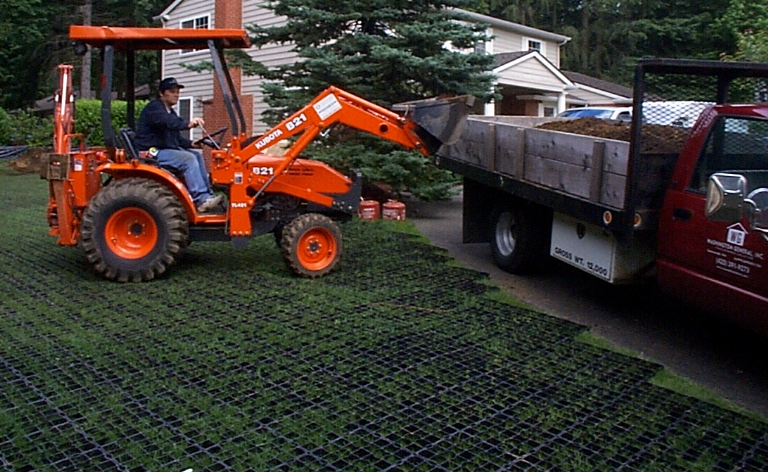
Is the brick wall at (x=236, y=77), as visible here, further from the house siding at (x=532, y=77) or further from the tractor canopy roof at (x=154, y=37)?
the tractor canopy roof at (x=154, y=37)

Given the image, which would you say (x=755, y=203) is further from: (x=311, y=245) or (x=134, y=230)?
(x=134, y=230)

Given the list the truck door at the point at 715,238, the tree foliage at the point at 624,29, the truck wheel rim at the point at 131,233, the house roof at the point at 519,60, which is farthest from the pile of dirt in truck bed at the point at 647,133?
the tree foliage at the point at 624,29

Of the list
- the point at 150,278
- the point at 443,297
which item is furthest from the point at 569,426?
the point at 150,278

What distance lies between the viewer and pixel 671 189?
5.66 metres

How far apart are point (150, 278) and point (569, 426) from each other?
4.68 meters

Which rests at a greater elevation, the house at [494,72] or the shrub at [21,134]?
the house at [494,72]

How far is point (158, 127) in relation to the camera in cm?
758

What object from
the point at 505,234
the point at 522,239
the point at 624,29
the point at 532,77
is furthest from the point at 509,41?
the point at 522,239

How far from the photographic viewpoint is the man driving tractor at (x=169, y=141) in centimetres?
750

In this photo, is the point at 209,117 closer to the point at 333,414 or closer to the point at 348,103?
the point at 348,103

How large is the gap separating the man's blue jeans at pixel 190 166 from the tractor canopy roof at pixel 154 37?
117 centimetres

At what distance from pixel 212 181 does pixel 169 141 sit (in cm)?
63

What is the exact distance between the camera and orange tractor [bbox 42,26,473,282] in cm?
730

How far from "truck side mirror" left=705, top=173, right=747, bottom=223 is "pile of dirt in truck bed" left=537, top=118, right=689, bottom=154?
2.09m
